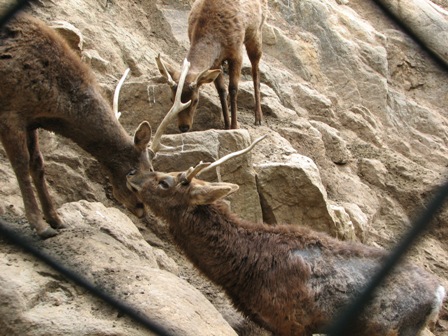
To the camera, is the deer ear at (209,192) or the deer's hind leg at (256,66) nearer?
the deer ear at (209,192)

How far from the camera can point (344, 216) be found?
802 cm

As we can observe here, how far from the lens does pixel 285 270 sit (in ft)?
16.1

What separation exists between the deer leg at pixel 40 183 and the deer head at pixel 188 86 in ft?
9.72

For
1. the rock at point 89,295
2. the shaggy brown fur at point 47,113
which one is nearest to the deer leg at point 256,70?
the shaggy brown fur at point 47,113

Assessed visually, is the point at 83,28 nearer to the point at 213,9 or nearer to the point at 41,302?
the point at 213,9

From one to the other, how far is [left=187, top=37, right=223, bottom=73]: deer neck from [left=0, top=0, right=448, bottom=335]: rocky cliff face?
49 cm

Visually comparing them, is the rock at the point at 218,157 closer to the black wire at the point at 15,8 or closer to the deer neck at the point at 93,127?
the deer neck at the point at 93,127

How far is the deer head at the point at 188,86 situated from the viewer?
8.09 m

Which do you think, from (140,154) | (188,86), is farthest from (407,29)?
(188,86)

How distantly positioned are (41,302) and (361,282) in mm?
2414

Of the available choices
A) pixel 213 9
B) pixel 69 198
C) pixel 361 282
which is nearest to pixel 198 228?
pixel 361 282

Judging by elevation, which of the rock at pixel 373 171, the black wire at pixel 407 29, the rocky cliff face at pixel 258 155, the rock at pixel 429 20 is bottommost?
the rock at pixel 373 171

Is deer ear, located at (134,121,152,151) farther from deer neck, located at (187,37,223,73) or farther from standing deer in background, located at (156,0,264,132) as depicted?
deer neck, located at (187,37,223,73)

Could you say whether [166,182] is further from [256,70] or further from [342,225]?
[256,70]
